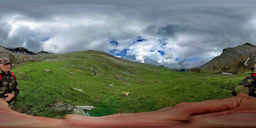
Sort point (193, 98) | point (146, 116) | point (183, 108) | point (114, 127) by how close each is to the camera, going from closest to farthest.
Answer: point (114, 127) → point (146, 116) → point (183, 108) → point (193, 98)

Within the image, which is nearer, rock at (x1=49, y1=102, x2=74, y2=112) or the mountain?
rock at (x1=49, y1=102, x2=74, y2=112)

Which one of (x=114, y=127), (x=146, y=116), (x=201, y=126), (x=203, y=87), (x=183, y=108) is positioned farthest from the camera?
(x=203, y=87)

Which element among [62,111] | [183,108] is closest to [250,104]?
[183,108]

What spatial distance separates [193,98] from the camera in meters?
11.7

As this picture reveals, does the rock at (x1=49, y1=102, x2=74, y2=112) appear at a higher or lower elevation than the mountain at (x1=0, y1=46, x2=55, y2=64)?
lower

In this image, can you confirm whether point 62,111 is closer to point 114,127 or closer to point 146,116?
point 114,127

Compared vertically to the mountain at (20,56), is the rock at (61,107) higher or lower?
lower

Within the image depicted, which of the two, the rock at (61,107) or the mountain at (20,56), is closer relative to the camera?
the rock at (61,107)

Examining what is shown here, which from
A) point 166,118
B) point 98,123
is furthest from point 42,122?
point 166,118

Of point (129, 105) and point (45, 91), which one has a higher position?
point (45, 91)

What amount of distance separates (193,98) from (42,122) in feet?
29.3

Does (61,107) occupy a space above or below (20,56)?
below

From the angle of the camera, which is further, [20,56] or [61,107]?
[20,56]

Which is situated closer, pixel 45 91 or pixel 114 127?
pixel 114 127
